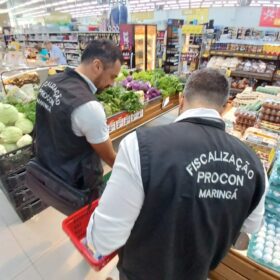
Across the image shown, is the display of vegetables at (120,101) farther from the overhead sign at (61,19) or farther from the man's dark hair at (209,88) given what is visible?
the overhead sign at (61,19)

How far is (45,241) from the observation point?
A: 222 centimetres

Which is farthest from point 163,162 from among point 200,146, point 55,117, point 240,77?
point 240,77

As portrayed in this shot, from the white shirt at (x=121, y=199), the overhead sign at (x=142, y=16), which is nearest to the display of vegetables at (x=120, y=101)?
the white shirt at (x=121, y=199)

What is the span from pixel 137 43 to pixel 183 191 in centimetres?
574

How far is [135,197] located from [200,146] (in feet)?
0.95

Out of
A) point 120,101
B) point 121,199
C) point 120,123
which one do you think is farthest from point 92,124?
point 120,101

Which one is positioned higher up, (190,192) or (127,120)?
(190,192)

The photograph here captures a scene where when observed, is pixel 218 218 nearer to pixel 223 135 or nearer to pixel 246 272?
pixel 223 135

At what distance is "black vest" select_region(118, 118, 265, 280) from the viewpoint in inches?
28.9

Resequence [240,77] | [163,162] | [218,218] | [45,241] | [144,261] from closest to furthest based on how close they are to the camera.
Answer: [163,162] → [218,218] → [144,261] → [45,241] → [240,77]

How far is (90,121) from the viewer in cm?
140

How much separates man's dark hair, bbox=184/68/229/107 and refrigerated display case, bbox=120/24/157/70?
16.6ft

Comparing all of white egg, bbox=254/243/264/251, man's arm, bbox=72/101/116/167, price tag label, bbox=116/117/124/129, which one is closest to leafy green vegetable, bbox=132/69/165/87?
price tag label, bbox=116/117/124/129

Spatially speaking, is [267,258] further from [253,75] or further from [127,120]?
[253,75]
